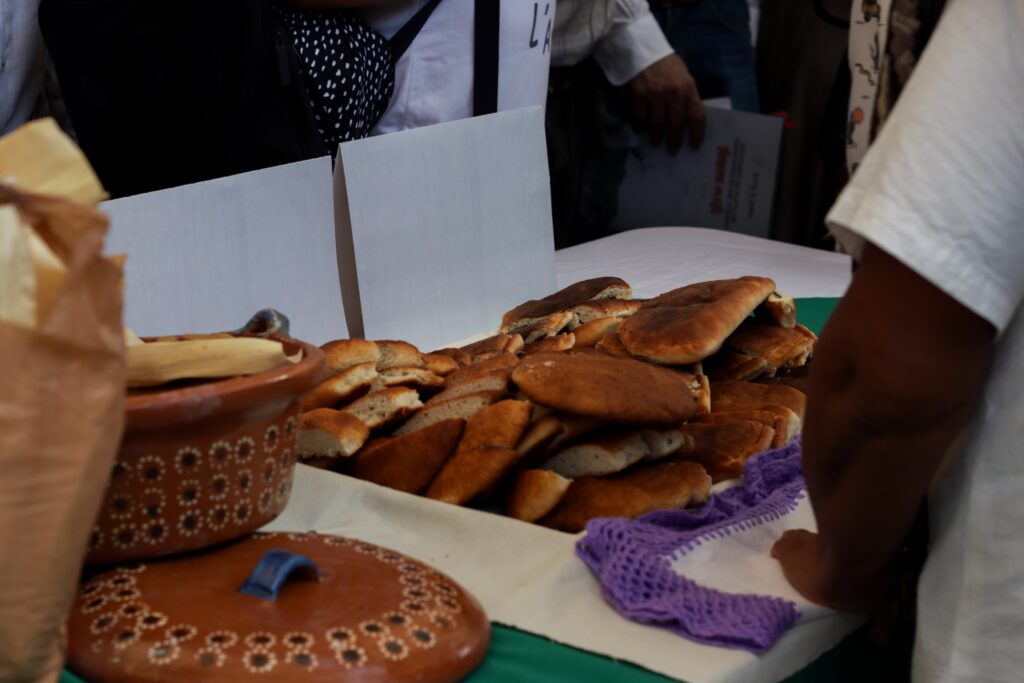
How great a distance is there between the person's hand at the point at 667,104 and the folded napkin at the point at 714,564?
6.82 feet

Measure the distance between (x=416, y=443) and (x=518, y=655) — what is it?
1.28 feet

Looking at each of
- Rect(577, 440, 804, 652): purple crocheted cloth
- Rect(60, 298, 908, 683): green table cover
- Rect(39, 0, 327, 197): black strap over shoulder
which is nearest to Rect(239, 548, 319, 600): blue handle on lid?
Rect(60, 298, 908, 683): green table cover

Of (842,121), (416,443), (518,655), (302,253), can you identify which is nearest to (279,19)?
(302,253)

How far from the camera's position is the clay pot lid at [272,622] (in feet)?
2.46

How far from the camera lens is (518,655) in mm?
920

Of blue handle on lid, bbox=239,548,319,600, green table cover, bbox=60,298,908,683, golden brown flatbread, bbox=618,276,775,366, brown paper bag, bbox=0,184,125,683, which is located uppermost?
brown paper bag, bbox=0,184,125,683

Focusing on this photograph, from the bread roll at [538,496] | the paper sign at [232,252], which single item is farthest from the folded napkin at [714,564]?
the paper sign at [232,252]

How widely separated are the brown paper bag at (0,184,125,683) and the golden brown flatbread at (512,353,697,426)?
0.64 metres

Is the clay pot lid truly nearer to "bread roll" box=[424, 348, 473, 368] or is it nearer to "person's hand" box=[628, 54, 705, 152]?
"bread roll" box=[424, 348, 473, 368]

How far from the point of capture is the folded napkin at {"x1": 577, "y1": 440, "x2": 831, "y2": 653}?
38.2 inches

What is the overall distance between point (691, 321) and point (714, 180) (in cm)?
175

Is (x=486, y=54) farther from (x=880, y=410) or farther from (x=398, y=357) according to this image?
(x=880, y=410)

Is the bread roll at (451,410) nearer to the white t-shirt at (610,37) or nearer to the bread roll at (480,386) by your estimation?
the bread roll at (480,386)

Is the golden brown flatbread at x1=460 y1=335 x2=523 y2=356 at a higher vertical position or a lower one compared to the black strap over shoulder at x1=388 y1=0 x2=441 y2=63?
lower
